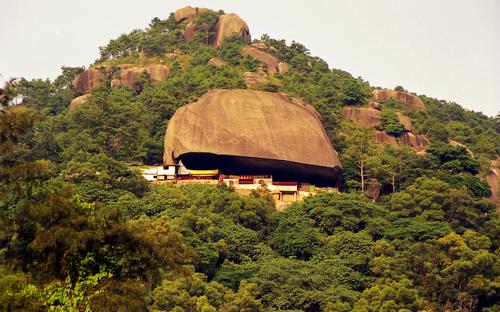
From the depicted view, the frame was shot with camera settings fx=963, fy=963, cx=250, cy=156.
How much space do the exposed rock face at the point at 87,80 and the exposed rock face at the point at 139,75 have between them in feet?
5.36

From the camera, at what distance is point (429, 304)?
3675cm

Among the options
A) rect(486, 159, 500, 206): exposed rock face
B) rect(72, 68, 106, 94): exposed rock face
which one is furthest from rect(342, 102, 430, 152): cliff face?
rect(72, 68, 106, 94): exposed rock face

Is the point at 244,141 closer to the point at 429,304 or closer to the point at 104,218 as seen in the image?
the point at 429,304

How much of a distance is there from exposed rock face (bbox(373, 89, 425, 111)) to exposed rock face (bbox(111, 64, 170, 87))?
15.1 meters

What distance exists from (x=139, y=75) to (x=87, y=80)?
14.0 feet

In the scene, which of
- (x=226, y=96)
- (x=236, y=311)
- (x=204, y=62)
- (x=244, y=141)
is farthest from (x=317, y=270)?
(x=204, y=62)

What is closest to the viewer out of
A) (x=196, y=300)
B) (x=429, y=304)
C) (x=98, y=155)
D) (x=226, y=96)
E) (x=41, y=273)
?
(x=41, y=273)

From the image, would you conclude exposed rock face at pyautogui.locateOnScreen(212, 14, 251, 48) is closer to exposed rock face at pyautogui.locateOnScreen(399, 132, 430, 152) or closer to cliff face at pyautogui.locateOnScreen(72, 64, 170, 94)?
cliff face at pyautogui.locateOnScreen(72, 64, 170, 94)

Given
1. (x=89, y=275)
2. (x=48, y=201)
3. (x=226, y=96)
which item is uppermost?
(x=226, y=96)

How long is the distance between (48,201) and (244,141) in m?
28.3

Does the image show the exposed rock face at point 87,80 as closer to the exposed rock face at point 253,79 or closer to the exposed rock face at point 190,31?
the exposed rock face at point 190,31

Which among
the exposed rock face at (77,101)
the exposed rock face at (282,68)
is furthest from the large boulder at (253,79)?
the exposed rock face at (77,101)

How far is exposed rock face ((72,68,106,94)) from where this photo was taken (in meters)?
68.1

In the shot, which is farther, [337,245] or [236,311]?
[337,245]
